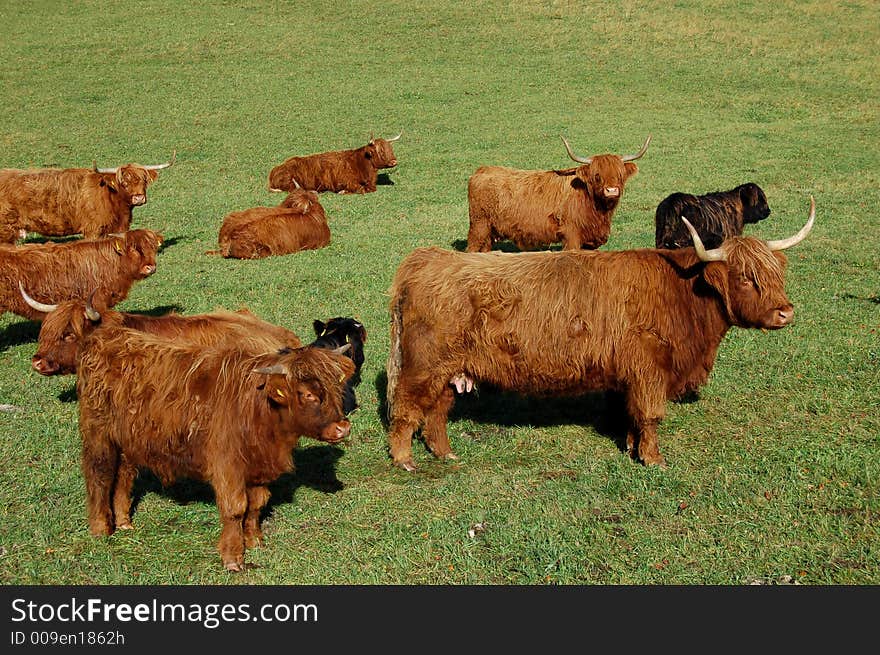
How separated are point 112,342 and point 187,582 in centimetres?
169

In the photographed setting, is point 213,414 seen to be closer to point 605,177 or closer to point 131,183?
point 605,177

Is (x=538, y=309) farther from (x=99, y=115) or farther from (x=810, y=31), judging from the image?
(x=810, y=31)

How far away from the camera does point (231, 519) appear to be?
5531 mm

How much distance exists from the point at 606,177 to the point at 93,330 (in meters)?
7.74

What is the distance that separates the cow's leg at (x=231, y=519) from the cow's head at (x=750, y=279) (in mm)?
3694

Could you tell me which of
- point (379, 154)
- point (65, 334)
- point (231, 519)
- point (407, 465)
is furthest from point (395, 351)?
point (379, 154)

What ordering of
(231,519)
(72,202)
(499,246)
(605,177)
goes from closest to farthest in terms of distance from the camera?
(231,519) < (605,177) < (72,202) < (499,246)

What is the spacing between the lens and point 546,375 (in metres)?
7.02

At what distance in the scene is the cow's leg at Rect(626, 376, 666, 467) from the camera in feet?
22.5

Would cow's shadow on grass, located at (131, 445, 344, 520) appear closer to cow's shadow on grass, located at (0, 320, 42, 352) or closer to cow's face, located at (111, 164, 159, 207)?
cow's shadow on grass, located at (0, 320, 42, 352)

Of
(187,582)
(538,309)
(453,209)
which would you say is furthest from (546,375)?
(453,209)

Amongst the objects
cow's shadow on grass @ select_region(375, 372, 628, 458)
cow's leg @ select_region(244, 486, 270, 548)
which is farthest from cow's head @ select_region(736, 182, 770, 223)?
cow's leg @ select_region(244, 486, 270, 548)

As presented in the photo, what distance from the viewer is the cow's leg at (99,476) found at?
19.7 feet

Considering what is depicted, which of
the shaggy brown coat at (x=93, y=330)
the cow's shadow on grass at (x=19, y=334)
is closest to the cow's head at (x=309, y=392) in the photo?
the shaggy brown coat at (x=93, y=330)
